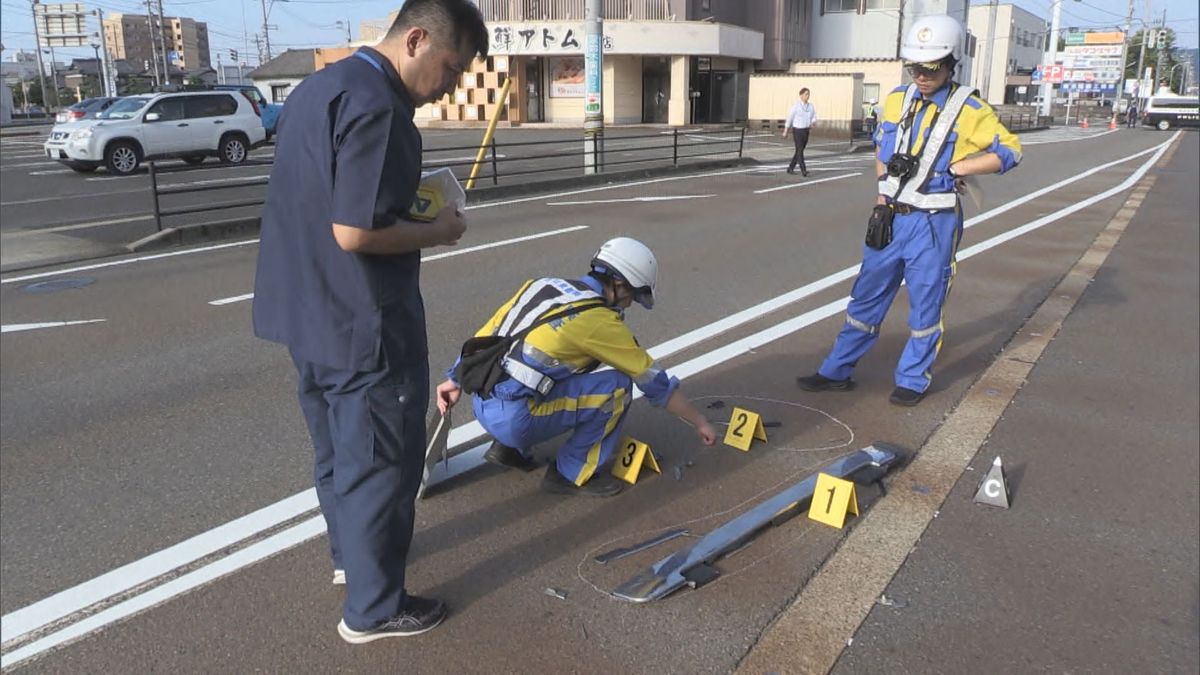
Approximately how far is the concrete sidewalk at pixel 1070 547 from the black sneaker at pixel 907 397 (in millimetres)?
477

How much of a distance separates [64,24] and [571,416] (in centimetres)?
6217

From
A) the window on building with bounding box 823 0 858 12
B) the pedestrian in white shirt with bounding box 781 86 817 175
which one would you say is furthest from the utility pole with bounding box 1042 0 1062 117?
the pedestrian in white shirt with bounding box 781 86 817 175

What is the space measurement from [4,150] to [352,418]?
103 ft

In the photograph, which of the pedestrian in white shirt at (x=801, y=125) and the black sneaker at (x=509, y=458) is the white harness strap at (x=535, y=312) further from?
the pedestrian in white shirt at (x=801, y=125)

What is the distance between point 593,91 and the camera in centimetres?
1856

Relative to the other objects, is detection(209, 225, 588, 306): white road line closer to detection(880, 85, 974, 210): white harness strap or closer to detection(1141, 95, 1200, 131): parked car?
detection(880, 85, 974, 210): white harness strap

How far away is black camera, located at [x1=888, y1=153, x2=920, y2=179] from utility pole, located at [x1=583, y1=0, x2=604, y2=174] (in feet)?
43.1

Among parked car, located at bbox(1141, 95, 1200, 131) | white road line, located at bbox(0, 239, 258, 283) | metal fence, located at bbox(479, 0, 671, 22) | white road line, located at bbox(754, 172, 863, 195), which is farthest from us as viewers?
parked car, located at bbox(1141, 95, 1200, 131)

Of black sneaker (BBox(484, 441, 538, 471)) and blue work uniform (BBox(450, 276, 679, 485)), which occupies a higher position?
blue work uniform (BBox(450, 276, 679, 485))

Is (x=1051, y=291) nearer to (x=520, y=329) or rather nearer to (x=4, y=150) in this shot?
(x=520, y=329)

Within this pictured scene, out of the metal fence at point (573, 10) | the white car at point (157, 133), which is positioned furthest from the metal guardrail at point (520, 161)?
the metal fence at point (573, 10)

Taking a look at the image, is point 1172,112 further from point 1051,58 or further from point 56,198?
point 56,198

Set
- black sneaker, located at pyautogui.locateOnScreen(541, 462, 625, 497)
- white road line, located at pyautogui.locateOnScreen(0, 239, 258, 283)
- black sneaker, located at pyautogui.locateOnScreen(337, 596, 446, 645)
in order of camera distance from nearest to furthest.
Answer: black sneaker, located at pyautogui.locateOnScreen(337, 596, 446, 645) → black sneaker, located at pyautogui.locateOnScreen(541, 462, 625, 497) → white road line, located at pyautogui.locateOnScreen(0, 239, 258, 283)

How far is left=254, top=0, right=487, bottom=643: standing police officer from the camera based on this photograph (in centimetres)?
221
